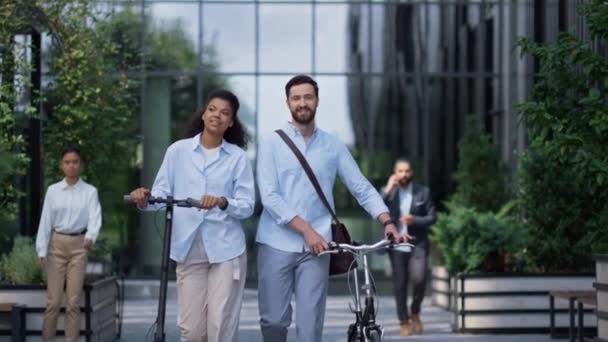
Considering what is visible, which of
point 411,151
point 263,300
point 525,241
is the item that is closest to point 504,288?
point 525,241

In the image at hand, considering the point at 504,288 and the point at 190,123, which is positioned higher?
the point at 190,123

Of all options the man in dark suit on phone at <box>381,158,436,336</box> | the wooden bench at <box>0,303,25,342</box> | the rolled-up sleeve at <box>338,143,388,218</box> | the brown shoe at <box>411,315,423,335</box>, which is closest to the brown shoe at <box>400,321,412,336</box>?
the man in dark suit on phone at <box>381,158,436,336</box>

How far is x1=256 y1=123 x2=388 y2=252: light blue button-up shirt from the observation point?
8.68 m

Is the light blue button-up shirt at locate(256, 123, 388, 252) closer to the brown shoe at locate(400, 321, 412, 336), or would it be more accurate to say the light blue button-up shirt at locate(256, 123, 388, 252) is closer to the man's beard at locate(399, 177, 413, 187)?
the brown shoe at locate(400, 321, 412, 336)

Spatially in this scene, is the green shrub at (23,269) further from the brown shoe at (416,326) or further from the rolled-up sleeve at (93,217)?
the brown shoe at (416,326)

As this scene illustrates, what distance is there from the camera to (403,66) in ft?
92.6

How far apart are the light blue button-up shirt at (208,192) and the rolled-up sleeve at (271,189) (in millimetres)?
119

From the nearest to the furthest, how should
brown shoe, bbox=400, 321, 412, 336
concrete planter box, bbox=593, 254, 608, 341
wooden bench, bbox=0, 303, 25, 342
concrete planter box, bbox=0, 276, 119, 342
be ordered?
concrete planter box, bbox=593, 254, 608, 341, wooden bench, bbox=0, 303, 25, 342, concrete planter box, bbox=0, 276, 119, 342, brown shoe, bbox=400, 321, 412, 336

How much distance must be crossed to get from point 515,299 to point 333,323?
2.96m

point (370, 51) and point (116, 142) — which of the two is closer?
point (116, 142)

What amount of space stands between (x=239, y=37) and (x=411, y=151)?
3.75 metres

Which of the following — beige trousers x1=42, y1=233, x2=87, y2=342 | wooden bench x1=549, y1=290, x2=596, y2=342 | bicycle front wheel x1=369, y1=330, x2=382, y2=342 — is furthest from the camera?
wooden bench x1=549, y1=290, x2=596, y2=342

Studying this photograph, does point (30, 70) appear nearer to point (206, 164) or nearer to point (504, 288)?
point (504, 288)

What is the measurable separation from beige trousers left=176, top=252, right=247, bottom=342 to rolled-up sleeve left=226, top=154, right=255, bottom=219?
0.28 m
